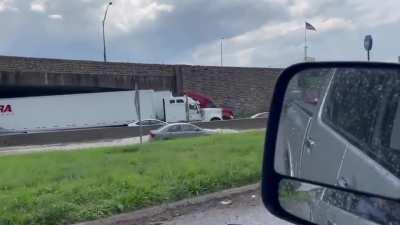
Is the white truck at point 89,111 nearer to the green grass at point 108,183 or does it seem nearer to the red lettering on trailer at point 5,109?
the red lettering on trailer at point 5,109

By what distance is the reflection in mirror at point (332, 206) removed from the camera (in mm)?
1600

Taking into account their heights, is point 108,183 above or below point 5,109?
above

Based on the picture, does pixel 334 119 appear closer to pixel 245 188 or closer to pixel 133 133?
pixel 245 188

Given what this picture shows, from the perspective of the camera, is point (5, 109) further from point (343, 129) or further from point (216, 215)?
point (343, 129)

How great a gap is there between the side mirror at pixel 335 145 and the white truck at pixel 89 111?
132 feet

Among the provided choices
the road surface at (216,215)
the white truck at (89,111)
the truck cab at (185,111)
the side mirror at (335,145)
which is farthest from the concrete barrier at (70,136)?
the side mirror at (335,145)

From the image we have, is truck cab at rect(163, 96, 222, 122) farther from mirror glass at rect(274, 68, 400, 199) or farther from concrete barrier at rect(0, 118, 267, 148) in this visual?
mirror glass at rect(274, 68, 400, 199)

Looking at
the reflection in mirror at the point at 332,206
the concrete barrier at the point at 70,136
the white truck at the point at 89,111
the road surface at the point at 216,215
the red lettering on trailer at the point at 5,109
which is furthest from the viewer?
the white truck at the point at 89,111

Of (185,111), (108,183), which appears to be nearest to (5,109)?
(185,111)

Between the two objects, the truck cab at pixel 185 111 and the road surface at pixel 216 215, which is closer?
the road surface at pixel 216 215

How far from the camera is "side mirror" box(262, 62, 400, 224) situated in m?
1.63

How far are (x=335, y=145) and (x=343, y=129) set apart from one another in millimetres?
111

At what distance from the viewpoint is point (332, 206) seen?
1.86 m

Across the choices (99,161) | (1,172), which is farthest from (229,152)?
(1,172)
